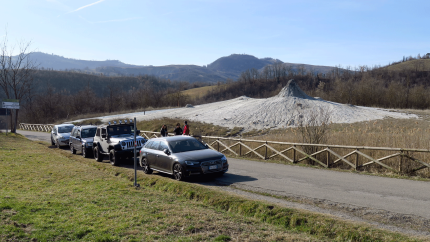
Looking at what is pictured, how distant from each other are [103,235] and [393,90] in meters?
67.0

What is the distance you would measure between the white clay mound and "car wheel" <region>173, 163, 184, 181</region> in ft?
86.4

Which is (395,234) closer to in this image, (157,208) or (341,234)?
(341,234)

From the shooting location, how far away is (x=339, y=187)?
11078mm

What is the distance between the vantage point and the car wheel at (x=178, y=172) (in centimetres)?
1235

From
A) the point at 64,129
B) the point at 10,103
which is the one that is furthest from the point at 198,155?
the point at 10,103

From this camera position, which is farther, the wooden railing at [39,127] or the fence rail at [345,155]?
the wooden railing at [39,127]

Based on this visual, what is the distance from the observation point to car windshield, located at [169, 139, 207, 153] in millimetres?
13359

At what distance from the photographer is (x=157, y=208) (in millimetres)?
8102

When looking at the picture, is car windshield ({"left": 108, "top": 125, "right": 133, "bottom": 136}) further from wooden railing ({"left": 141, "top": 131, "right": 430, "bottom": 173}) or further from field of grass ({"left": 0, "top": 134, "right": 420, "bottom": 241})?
wooden railing ({"left": 141, "top": 131, "right": 430, "bottom": 173})

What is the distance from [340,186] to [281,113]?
33208 millimetres

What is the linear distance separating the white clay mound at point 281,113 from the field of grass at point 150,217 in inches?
1154

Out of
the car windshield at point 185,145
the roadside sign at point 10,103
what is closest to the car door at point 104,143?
the car windshield at point 185,145

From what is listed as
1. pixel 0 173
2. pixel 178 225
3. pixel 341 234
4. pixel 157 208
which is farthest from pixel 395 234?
pixel 0 173

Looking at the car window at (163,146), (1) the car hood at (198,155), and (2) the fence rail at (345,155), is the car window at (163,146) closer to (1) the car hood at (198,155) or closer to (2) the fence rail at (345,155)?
(1) the car hood at (198,155)
